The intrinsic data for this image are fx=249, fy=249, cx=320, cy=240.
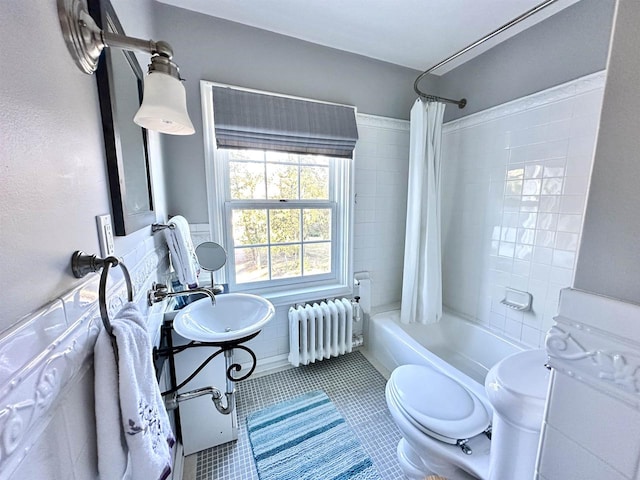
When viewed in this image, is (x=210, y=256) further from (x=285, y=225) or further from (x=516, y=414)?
(x=516, y=414)

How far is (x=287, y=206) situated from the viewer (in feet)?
6.43

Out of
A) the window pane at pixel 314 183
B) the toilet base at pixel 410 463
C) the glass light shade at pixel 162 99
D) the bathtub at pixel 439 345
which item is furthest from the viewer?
the window pane at pixel 314 183

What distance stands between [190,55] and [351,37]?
1.07m

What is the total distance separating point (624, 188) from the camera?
1.34ft

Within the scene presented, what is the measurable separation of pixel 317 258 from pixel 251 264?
551mm

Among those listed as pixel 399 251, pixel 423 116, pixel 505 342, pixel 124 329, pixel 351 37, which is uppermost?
pixel 351 37

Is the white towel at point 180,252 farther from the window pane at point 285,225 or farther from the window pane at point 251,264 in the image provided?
the window pane at point 285,225

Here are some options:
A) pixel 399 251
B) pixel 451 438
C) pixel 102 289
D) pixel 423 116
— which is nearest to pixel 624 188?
pixel 102 289

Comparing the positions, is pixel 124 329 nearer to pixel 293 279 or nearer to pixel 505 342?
pixel 293 279

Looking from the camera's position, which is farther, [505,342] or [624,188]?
[505,342]

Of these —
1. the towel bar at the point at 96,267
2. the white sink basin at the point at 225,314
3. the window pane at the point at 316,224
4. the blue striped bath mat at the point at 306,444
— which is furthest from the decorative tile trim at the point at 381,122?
the blue striped bath mat at the point at 306,444

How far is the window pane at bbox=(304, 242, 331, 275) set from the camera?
210cm

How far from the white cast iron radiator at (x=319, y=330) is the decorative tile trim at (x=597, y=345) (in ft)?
5.05

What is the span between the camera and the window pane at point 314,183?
6.53 feet
